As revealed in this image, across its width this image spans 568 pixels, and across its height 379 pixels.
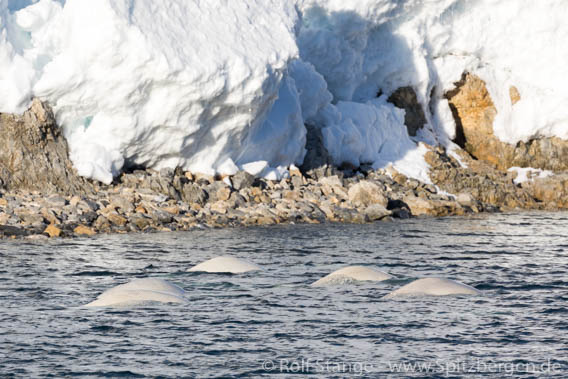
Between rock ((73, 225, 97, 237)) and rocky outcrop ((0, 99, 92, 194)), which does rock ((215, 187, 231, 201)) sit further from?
rock ((73, 225, 97, 237))

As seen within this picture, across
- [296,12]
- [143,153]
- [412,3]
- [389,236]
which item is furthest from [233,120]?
[412,3]

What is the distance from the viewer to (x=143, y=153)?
2748cm

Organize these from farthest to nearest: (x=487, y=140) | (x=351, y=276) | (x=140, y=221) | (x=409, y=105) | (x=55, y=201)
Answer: (x=487, y=140), (x=409, y=105), (x=140, y=221), (x=55, y=201), (x=351, y=276)

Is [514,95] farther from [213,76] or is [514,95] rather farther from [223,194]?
[213,76]

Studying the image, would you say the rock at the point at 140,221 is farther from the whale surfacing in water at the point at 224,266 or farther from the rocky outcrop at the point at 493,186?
the rocky outcrop at the point at 493,186

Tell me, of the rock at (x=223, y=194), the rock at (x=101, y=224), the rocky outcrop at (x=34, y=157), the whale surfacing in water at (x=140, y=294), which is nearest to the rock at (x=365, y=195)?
the rock at (x=223, y=194)

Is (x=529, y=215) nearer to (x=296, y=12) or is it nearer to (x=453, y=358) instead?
(x=296, y=12)

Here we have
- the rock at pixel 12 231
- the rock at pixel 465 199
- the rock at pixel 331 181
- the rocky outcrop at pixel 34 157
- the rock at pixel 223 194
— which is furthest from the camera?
the rock at pixel 465 199

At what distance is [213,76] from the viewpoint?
26328 mm

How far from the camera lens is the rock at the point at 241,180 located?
28.7 meters

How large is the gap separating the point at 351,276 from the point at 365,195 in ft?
52.3

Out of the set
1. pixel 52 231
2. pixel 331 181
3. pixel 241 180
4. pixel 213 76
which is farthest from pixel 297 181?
pixel 52 231

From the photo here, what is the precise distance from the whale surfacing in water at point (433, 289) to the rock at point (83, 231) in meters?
11.5

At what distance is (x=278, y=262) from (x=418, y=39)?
1025 inches
